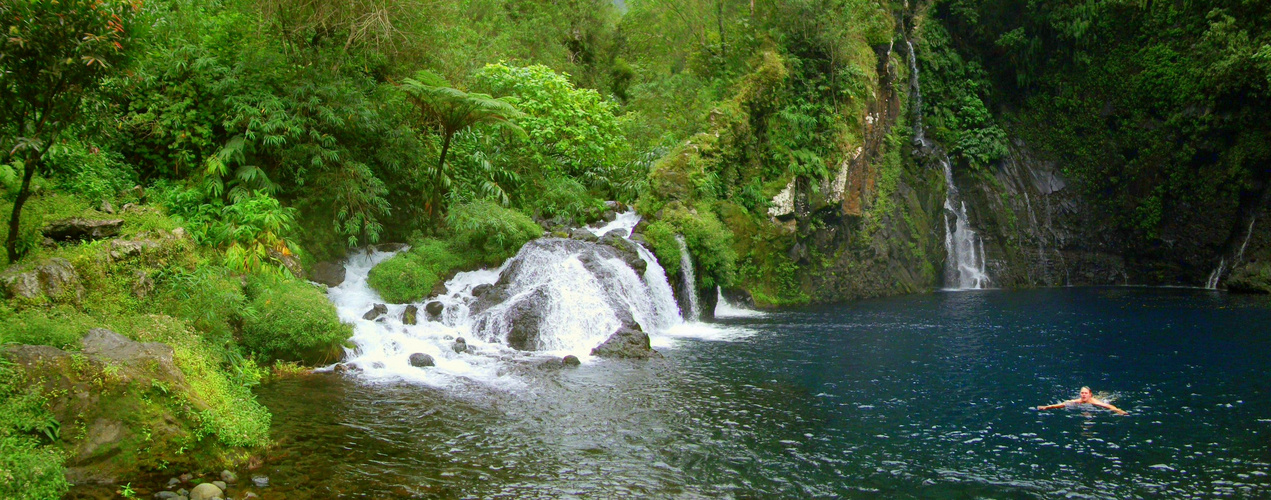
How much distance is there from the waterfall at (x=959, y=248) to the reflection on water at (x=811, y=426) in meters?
13.7

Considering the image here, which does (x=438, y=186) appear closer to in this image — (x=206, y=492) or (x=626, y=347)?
(x=626, y=347)

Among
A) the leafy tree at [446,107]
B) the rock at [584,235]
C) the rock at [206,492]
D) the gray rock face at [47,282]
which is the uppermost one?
the leafy tree at [446,107]

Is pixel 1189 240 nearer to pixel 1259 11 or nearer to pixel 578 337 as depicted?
pixel 1259 11

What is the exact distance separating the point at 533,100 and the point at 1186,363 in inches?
647

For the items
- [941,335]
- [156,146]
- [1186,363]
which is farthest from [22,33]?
[1186,363]

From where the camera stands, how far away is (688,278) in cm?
2020

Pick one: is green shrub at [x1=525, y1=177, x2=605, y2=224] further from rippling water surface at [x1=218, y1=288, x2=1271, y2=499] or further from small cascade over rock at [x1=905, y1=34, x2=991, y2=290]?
small cascade over rock at [x1=905, y1=34, x2=991, y2=290]

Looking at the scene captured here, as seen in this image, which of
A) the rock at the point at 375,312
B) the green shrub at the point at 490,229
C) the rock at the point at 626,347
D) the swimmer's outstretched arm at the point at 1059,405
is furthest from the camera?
the green shrub at the point at 490,229

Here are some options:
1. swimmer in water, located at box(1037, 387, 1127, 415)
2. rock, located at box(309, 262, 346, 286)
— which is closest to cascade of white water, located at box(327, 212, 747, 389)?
rock, located at box(309, 262, 346, 286)

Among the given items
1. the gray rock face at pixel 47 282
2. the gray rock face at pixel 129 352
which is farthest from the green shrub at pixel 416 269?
the gray rock face at pixel 129 352

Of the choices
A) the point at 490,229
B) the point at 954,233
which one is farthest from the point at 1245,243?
the point at 490,229

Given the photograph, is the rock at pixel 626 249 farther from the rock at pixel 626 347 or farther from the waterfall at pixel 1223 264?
the waterfall at pixel 1223 264

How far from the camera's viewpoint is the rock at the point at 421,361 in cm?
1283

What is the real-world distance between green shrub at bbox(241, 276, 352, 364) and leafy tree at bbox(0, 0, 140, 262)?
11.8ft
